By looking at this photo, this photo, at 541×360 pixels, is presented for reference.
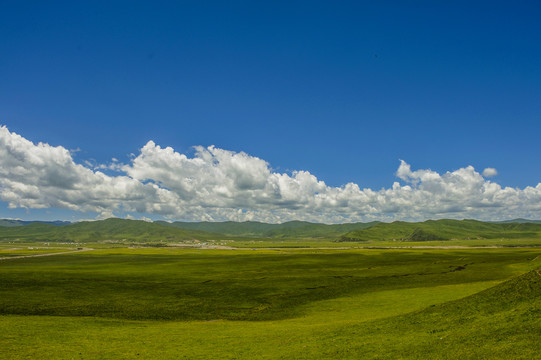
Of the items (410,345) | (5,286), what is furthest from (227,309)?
(5,286)

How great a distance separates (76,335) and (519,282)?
173ft

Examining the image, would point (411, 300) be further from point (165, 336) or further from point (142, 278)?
point (142, 278)

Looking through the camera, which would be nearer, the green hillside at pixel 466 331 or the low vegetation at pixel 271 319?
the green hillside at pixel 466 331

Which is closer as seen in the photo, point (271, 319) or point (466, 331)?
point (466, 331)

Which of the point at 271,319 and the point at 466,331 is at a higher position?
the point at 466,331

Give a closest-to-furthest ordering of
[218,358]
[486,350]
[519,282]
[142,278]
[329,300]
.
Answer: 1. [486,350]
2. [218,358]
3. [519,282]
4. [329,300]
5. [142,278]

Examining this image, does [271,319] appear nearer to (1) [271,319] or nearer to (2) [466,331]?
(1) [271,319]

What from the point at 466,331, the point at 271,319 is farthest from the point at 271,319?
the point at 466,331

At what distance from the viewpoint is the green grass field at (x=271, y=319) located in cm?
2741

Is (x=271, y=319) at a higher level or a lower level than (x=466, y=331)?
lower

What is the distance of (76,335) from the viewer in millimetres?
40156

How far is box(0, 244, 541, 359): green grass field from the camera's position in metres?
27.4

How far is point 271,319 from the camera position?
53.9 metres

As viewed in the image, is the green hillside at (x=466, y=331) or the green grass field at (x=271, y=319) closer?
the green hillside at (x=466, y=331)
